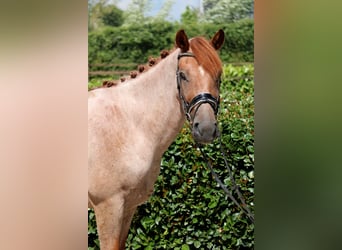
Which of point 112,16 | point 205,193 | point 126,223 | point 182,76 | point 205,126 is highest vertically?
point 112,16

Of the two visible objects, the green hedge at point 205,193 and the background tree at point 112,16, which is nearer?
the background tree at point 112,16

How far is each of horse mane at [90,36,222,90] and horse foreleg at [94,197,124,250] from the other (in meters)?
0.72

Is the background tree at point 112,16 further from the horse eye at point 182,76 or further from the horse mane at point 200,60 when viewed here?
the horse eye at point 182,76

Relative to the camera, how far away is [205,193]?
3318 millimetres

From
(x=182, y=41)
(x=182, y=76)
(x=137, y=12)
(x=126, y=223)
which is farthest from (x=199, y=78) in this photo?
(x=126, y=223)

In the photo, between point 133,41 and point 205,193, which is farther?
point 205,193

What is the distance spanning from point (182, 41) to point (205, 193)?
3.16ft

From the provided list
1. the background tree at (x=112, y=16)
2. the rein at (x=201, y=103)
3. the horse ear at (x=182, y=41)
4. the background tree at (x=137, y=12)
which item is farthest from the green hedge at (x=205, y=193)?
the background tree at (x=112, y=16)

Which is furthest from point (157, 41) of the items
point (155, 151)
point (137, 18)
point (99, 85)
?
point (155, 151)

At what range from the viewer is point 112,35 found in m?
3.18

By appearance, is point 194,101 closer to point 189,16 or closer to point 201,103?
point 201,103

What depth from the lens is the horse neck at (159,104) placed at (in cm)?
322

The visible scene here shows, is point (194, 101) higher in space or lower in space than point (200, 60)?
lower
